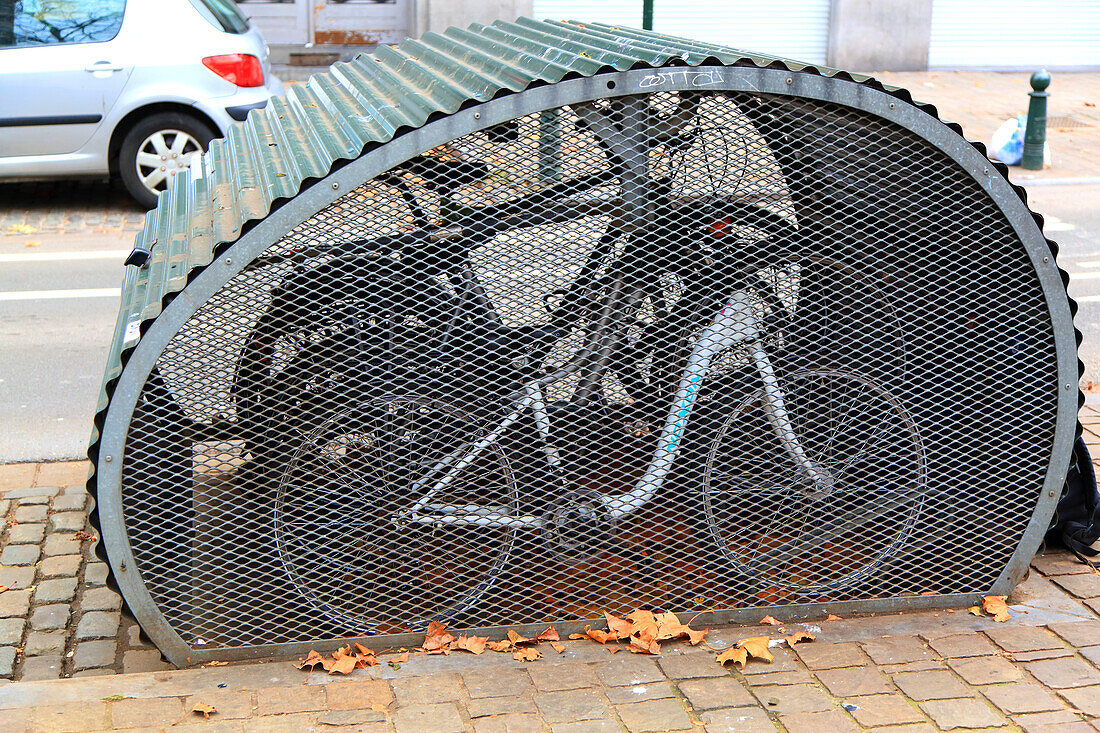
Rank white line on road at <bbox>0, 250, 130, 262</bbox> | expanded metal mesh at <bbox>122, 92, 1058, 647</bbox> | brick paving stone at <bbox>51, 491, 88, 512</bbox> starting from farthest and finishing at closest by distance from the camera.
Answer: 1. white line on road at <bbox>0, 250, 130, 262</bbox>
2. brick paving stone at <bbox>51, 491, 88, 512</bbox>
3. expanded metal mesh at <bbox>122, 92, 1058, 647</bbox>

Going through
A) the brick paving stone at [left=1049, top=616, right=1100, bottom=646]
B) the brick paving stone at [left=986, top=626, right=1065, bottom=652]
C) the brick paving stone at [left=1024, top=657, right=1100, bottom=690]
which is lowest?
the brick paving stone at [left=986, top=626, right=1065, bottom=652]

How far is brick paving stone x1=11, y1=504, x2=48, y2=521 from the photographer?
471 centimetres

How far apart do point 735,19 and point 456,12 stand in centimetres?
451

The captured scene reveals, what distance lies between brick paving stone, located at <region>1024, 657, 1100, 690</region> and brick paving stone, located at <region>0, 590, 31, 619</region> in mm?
3351

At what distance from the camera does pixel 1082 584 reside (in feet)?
13.2

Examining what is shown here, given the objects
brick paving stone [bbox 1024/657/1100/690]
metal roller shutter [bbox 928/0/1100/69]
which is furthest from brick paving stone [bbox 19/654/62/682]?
metal roller shutter [bbox 928/0/1100/69]

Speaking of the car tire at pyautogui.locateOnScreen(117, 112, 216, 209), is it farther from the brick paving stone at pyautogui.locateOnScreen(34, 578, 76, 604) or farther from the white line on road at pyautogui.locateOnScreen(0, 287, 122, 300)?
the brick paving stone at pyautogui.locateOnScreen(34, 578, 76, 604)

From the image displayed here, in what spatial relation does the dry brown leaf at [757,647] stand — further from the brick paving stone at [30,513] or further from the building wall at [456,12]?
the building wall at [456,12]

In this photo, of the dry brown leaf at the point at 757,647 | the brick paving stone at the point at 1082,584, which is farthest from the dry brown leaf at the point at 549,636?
the brick paving stone at the point at 1082,584

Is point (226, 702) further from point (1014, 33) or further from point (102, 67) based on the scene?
point (1014, 33)

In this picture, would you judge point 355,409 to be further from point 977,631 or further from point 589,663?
point 977,631

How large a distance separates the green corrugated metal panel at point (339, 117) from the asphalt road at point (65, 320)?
5.33ft

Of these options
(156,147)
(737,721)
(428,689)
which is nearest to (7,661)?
(428,689)

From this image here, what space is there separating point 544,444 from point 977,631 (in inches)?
60.1
